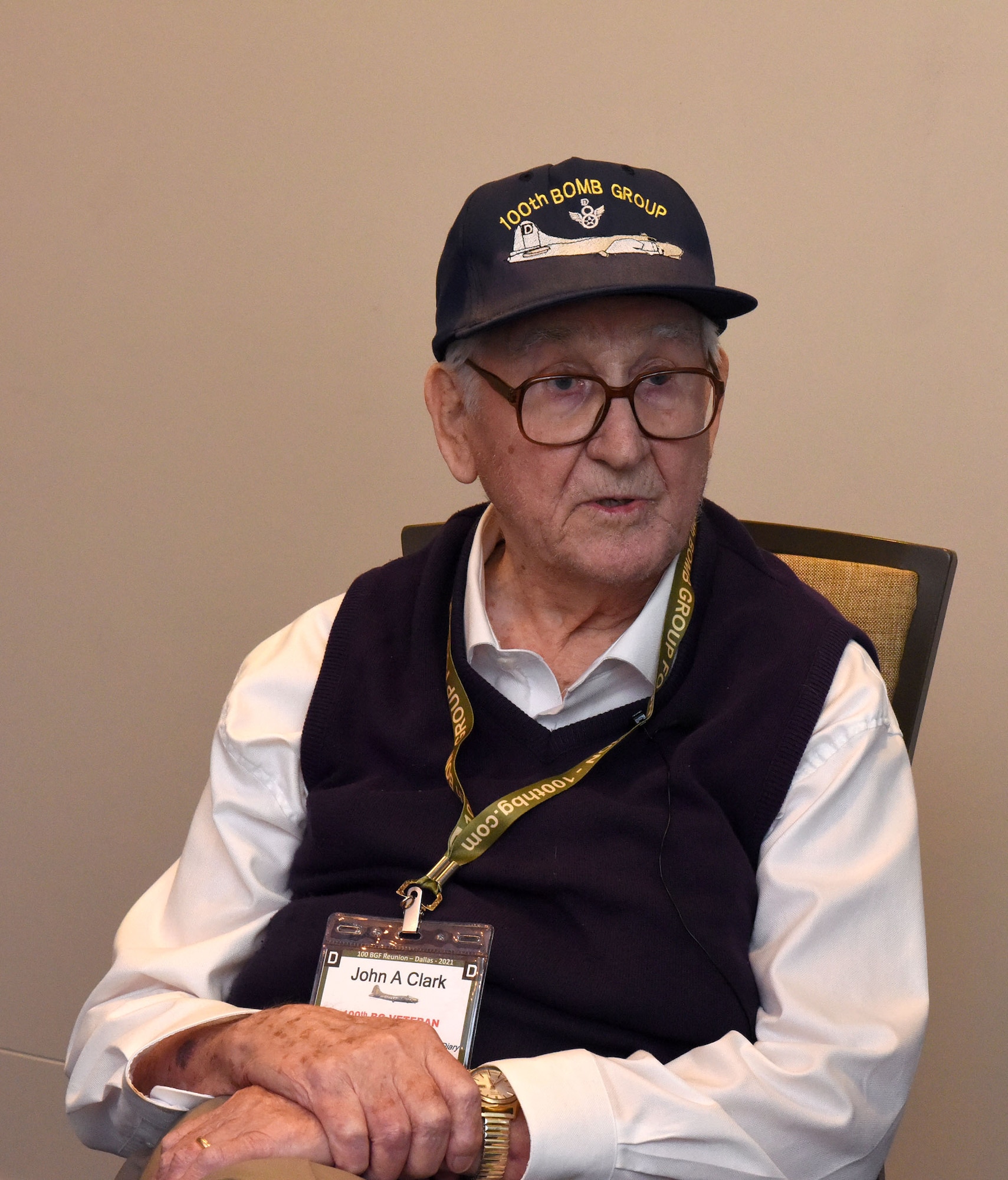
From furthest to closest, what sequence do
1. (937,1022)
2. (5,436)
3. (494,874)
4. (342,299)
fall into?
(5,436) → (342,299) → (937,1022) → (494,874)

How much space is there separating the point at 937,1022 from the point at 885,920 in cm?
112

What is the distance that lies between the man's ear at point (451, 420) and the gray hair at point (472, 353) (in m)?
0.03

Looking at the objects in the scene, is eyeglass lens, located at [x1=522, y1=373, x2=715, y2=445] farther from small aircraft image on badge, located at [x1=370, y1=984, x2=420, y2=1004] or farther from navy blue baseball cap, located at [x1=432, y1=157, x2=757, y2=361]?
small aircraft image on badge, located at [x1=370, y1=984, x2=420, y2=1004]

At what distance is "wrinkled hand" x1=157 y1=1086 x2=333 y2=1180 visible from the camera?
45.3 inches

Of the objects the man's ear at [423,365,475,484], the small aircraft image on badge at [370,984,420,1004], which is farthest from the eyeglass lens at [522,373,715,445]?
the small aircraft image on badge at [370,984,420,1004]

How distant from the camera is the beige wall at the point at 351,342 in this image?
2.09 meters

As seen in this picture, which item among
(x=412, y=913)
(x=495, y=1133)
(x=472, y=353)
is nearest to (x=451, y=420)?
(x=472, y=353)

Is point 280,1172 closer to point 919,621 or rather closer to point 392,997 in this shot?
point 392,997

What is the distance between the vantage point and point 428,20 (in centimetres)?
230

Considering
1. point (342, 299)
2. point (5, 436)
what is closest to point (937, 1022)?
point (342, 299)

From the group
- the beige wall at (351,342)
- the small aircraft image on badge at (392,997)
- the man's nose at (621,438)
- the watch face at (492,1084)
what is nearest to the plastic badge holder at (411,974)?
the small aircraft image on badge at (392,997)

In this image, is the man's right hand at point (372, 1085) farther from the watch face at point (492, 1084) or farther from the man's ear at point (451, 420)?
the man's ear at point (451, 420)

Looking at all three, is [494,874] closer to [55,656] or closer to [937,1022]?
[937,1022]

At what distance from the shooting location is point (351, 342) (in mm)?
2441
